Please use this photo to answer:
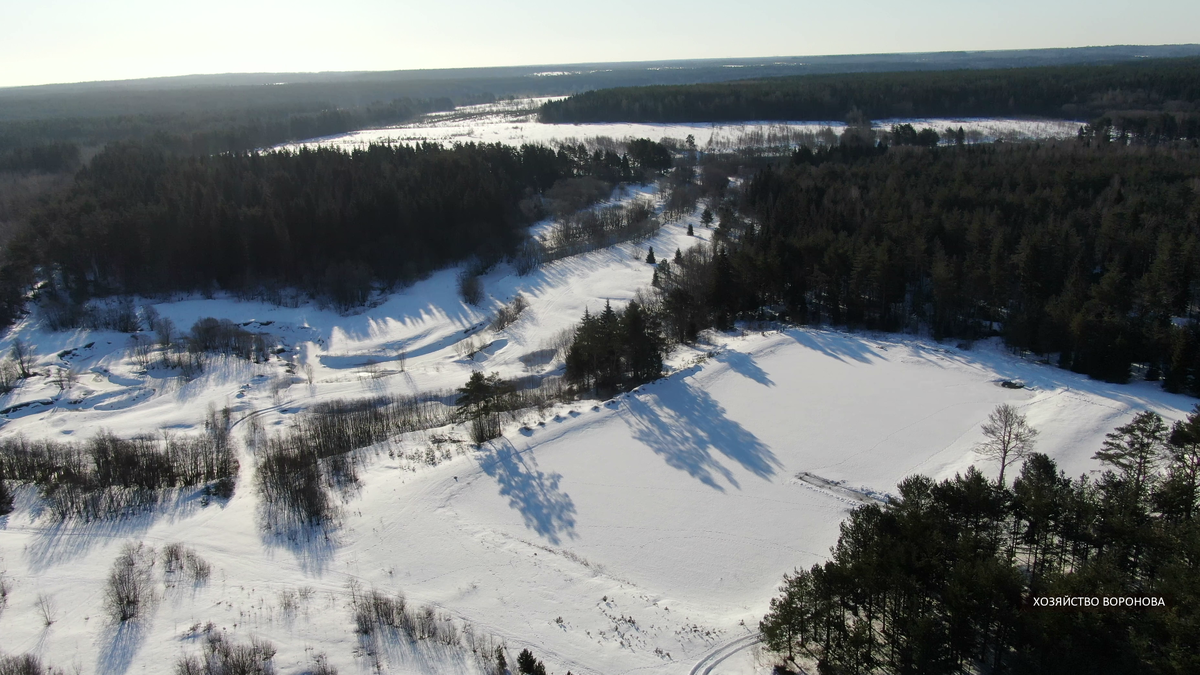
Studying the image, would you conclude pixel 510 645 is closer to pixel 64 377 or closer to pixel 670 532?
pixel 670 532

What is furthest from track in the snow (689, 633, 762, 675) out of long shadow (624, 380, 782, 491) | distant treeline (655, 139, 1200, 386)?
distant treeline (655, 139, 1200, 386)

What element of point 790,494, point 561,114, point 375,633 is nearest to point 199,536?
point 375,633

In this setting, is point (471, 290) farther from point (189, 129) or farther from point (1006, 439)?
point (189, 129)

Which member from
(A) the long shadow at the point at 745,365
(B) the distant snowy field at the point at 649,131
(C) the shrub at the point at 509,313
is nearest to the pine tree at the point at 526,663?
(A) the long shadow at the point at 745,365

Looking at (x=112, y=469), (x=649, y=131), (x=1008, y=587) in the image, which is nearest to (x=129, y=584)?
(x=112, y=469)

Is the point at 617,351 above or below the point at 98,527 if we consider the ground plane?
above
